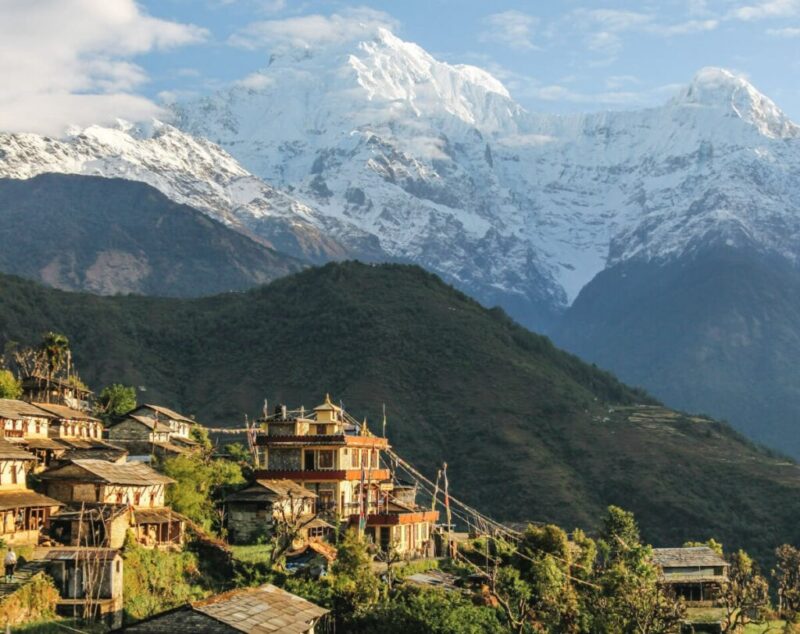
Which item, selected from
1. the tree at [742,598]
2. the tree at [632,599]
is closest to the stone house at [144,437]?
the tree at [632,599]

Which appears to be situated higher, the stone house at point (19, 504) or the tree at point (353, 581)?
→ the stone house at point (19, 504)

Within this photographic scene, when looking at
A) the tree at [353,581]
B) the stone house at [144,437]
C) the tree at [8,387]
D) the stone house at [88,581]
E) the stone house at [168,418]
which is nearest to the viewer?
the stone house at [88,581]

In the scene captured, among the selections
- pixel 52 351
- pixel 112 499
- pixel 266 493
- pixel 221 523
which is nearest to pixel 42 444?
pixel 221 523

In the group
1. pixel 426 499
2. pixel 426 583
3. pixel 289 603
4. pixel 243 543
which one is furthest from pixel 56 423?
pixel 426 499

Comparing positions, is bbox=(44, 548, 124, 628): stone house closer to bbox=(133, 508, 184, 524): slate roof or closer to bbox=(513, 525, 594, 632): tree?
bbox=(133, 508, 184, 524): slate roof

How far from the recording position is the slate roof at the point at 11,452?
240 ft

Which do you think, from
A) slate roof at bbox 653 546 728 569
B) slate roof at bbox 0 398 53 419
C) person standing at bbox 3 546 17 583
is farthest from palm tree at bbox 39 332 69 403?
person standing at bbox 3 546 17 583

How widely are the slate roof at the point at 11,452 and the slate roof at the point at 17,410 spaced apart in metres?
9.35

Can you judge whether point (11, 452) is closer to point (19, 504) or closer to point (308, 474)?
point (19, 504)

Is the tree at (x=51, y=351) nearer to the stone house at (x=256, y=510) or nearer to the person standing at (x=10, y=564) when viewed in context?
the stone house at (x=256, y=510)

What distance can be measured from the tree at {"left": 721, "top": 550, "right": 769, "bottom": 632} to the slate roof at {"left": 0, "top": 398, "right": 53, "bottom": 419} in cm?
A: 4265

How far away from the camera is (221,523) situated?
3492 inches

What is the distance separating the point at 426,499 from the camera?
16188 cm

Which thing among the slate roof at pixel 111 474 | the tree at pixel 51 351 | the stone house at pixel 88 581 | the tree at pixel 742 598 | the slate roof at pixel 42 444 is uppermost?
the tree at pixel 51 351
